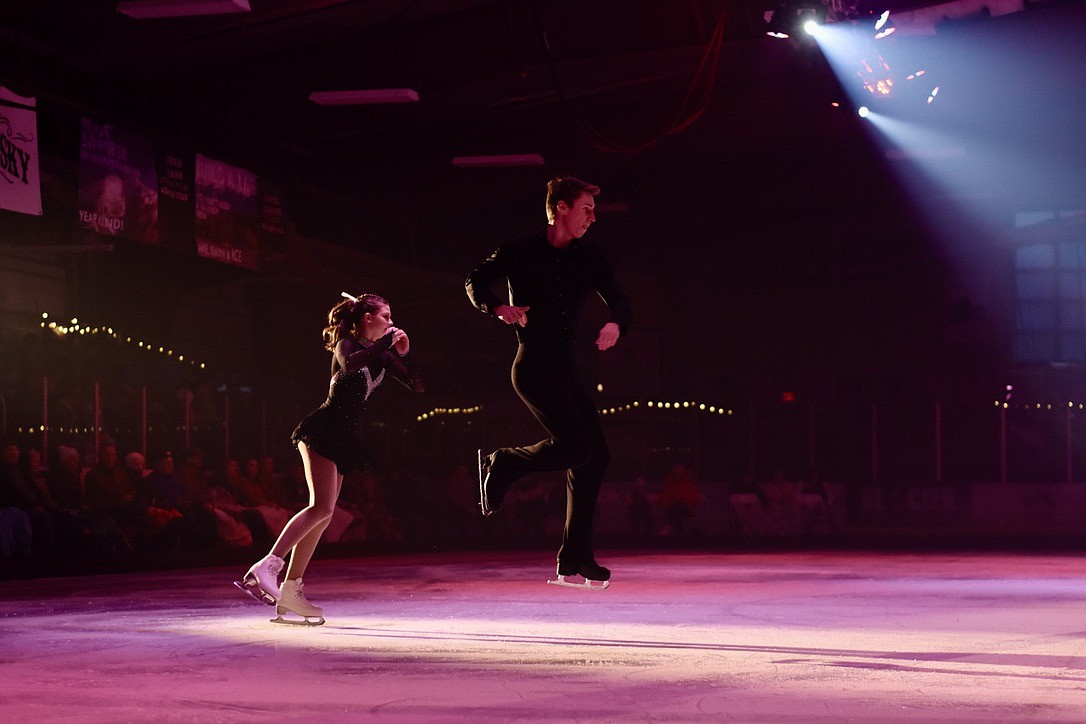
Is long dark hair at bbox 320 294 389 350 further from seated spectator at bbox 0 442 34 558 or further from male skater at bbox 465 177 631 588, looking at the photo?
seated spectator at bbox 0 442 34 558

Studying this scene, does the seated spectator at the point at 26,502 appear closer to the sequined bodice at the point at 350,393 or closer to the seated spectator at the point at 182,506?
the seated spectator at the point at 182,506

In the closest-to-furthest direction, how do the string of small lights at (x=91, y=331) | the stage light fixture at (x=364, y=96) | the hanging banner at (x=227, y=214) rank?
the stage light fixture at (x=364, y=96), the hanging banner at (x=227, y=214), the string of small lights at (x=91, y=331)

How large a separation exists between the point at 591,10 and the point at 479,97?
2.70 m

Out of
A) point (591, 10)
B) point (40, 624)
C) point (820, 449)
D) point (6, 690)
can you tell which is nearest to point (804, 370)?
point (820, 449)

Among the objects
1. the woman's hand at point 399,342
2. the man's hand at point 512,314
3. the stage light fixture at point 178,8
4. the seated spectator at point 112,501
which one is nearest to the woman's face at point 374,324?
the woman's hand at point 399,342

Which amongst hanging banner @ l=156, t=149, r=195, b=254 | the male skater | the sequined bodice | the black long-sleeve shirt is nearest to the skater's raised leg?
the sequined bodice

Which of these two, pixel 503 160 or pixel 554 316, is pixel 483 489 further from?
pixel 503 160

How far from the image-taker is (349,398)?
7191 mm

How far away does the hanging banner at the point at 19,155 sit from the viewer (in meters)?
12.9

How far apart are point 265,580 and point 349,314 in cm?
141

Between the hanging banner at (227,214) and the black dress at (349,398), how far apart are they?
373 inches

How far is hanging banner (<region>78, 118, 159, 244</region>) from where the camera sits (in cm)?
1448

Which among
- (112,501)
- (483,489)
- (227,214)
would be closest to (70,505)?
(112,501)

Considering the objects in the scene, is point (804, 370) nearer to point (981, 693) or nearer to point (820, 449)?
point (820, 449)
